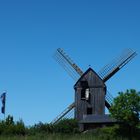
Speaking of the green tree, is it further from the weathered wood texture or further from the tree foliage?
the weathered wood texture

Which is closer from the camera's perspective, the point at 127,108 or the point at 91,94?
the point at 127,108

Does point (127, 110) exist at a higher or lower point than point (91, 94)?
lower

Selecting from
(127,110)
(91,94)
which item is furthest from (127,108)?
(91,94)

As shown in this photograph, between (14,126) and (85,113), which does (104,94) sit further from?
(14,126)

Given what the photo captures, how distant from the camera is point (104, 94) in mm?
88875

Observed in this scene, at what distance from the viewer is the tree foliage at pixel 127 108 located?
71.0 meters

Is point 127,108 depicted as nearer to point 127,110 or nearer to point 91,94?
point 127,110

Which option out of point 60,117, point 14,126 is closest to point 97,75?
point 60,117

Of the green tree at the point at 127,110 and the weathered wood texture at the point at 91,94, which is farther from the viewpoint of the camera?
the weathered wood texture at the point at 91,94

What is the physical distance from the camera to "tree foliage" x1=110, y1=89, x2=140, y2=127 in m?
71.0

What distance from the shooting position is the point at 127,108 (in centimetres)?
7219

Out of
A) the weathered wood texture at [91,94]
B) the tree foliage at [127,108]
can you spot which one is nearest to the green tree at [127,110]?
the tree foliage at [127,108]

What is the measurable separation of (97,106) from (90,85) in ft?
10.5

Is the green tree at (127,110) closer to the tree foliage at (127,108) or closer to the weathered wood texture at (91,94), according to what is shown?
the tree foliage at (127,108)
